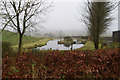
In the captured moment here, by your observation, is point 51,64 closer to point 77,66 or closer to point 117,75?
point 77,66

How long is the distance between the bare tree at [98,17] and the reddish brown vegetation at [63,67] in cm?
514

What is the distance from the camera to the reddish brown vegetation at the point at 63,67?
2.59m

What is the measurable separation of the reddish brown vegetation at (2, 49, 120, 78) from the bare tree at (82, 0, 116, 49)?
202 inches

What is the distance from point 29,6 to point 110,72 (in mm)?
6595

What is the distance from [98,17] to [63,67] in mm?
7324

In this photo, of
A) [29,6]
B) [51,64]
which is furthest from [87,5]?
[51,64]

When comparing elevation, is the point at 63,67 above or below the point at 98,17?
below

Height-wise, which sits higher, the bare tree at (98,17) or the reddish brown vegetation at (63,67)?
the bare tree at (98,17)

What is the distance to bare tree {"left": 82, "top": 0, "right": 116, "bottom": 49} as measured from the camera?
321 inches

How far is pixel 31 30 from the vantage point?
21.3ft

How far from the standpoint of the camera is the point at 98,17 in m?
8.14

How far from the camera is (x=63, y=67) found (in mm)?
3027

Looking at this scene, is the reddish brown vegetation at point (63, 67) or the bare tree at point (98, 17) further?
the bare tree at point (98, 17)

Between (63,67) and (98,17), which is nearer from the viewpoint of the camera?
(63,67)
